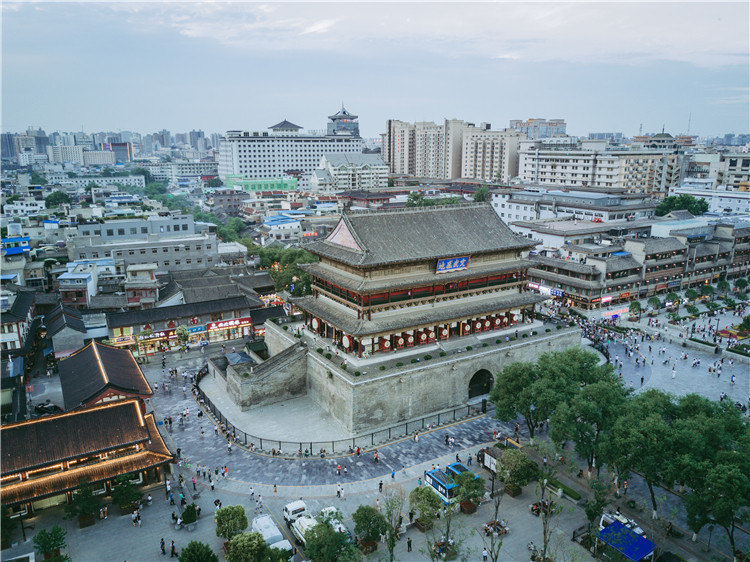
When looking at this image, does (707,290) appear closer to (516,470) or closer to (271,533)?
(516,470)

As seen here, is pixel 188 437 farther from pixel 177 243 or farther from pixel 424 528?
pixel 177 243

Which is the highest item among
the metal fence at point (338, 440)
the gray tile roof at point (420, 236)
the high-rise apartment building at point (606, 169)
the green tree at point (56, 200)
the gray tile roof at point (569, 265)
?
the high-rise apartment building at point (606, 169)

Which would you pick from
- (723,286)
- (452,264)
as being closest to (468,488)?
(452,264)

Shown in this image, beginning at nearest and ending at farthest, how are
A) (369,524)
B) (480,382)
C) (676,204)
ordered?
(369,524), (480,382), (676,204)

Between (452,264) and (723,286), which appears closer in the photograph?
(452,264)

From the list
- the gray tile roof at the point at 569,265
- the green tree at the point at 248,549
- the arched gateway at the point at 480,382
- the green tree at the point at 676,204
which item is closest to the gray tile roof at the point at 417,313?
the arched gateway at the point at 480,382

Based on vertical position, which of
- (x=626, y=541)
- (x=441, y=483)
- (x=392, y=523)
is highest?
(x=626, y=541)

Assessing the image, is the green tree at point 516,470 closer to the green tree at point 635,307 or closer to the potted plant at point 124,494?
the potted plant at point 124,494

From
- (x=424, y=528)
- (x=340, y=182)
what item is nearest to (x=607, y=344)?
(x=424, y=528)
